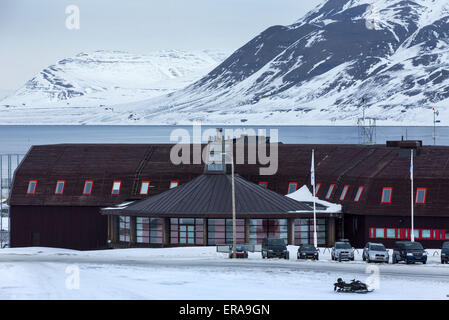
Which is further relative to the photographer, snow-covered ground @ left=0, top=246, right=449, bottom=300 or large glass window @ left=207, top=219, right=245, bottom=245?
large glass window @ left=207, top=219, right=245, bottom=245

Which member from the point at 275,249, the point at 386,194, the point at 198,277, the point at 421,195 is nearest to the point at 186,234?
the point at 275,249

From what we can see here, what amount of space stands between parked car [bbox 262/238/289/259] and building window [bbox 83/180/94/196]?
3043 centimetres

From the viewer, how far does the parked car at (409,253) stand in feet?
239

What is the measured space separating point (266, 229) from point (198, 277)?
2782cm

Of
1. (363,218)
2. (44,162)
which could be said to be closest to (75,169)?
(44,162)

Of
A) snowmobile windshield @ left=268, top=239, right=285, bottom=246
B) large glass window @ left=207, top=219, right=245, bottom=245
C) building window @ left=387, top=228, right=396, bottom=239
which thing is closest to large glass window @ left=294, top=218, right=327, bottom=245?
large glass window @ left=207, top=219, right=245, bottom=245

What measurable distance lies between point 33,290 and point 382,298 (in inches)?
771

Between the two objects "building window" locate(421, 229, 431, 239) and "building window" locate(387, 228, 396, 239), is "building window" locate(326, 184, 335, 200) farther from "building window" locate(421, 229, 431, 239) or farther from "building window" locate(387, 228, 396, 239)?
"building window" locate(421, 229, 431, 239)

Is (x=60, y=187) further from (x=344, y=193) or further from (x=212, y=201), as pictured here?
(x=344, y=193)

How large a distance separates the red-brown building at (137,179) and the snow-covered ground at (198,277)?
47.1 feet

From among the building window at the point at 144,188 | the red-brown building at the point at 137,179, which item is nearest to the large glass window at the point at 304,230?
the red-brown building at the point at 137,179

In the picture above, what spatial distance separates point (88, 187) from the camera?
104 metres

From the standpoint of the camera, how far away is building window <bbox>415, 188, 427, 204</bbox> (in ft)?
299
